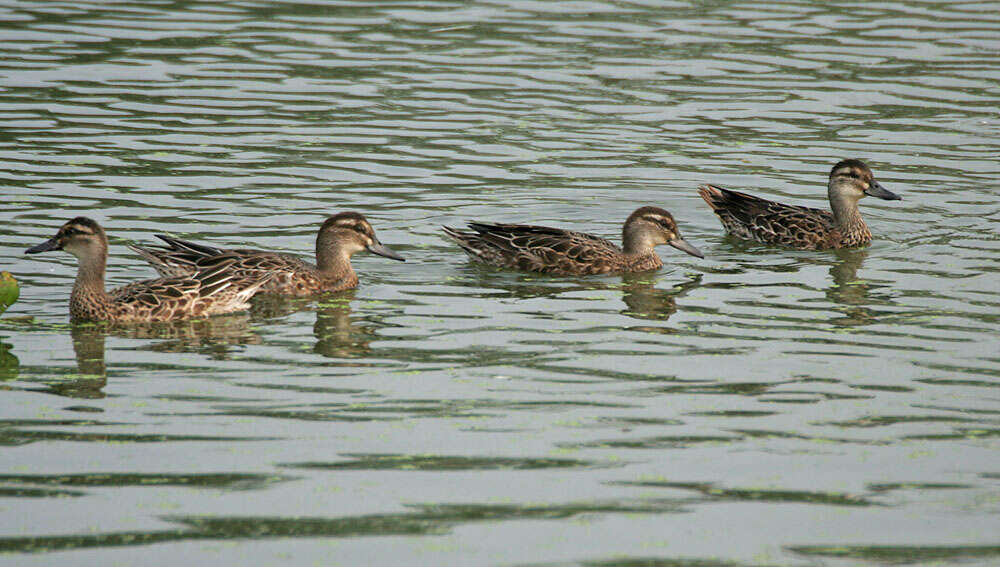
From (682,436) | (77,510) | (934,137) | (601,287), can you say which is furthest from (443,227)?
(934,137)

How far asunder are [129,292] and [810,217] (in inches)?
265

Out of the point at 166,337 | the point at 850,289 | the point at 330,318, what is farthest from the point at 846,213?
the point at 166,337

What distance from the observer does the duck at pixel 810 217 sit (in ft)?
46.4

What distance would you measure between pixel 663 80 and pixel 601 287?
30.0 ft

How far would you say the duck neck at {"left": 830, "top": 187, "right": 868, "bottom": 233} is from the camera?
1427 cm

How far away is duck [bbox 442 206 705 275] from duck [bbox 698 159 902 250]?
125 cm

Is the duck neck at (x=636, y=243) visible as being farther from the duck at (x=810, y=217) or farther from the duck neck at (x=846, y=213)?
the duck neck at (x=846, y=213)

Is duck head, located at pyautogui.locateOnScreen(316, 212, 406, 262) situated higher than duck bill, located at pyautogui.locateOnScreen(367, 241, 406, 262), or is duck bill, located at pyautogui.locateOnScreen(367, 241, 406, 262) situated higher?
duck head, located at pyautogui.locateOnScreen(316, 212, 406, 262)

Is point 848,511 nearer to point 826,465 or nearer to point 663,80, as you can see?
point 826,465

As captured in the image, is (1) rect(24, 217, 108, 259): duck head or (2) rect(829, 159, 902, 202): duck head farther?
(2) rect(829, 159, 902, 202): duck head

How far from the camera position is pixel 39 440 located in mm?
7793

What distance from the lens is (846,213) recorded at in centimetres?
1441

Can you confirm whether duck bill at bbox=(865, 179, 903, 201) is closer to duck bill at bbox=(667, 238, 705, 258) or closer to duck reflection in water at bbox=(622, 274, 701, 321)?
duck bill at bbox=(667, 238, 705, 258)

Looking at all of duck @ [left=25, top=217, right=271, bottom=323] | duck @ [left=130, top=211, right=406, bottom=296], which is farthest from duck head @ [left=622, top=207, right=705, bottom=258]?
duck @ [left=25, top=217, right=271, bottom=323]
